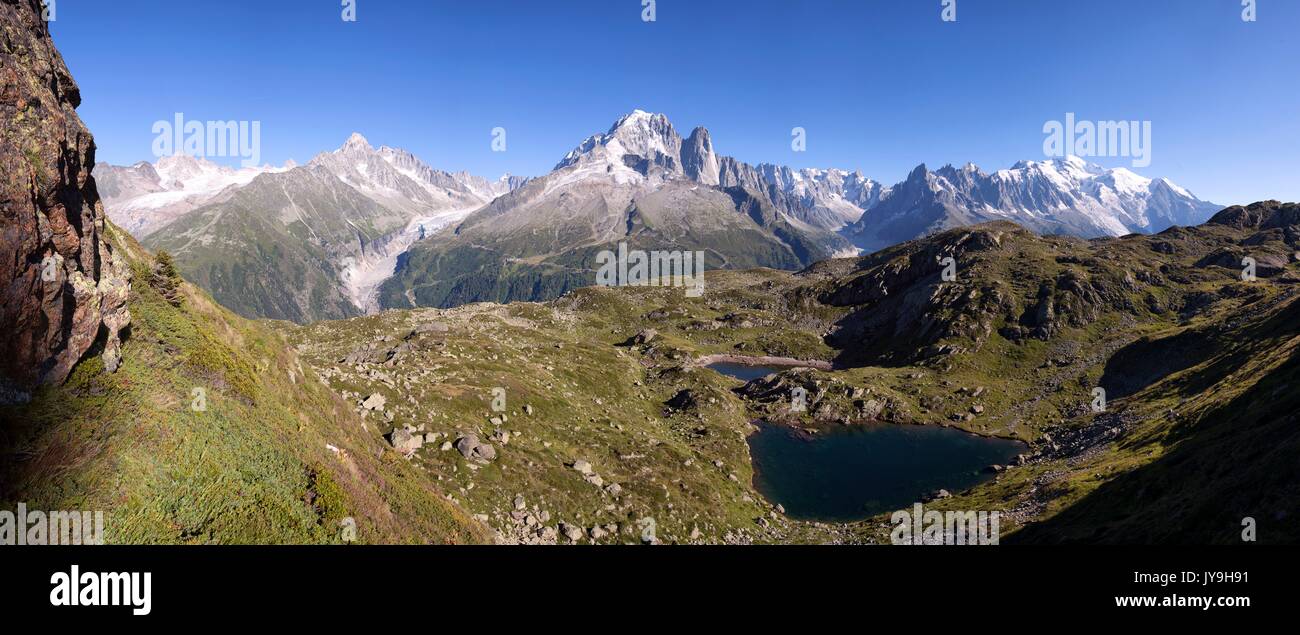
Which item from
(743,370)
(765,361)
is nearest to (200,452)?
(743,370)

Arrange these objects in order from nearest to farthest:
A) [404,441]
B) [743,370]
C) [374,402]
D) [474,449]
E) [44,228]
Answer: [44,228], [404,441], [374,402], [474,449], [743,370]

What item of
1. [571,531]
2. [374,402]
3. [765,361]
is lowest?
[571,531]

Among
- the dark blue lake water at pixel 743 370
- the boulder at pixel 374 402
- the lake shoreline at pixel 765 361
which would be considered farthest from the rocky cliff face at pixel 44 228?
the lake shoreline at pixel 765 361

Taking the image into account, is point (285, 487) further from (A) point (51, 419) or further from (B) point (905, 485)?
(B) point (905, 485)

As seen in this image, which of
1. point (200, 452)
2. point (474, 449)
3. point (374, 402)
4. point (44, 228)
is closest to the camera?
point (44, 228)

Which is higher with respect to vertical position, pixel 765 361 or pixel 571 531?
pixel 765 361

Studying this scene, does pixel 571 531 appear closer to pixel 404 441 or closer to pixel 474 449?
pixel 474 449

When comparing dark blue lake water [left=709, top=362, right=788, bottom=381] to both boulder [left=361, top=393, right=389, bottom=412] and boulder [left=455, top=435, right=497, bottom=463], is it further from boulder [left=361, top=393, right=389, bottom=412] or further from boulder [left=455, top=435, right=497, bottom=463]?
boulder [left=361, top=393, right=389, bottom=412]
